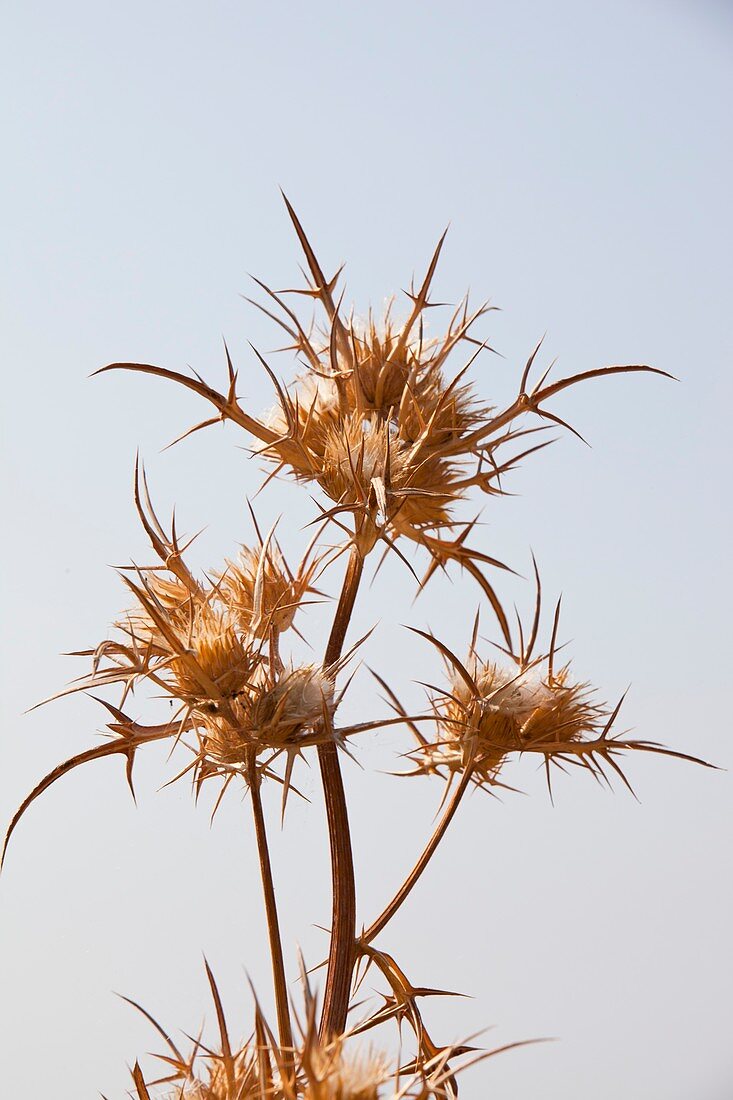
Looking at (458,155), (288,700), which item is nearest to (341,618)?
(288,700)

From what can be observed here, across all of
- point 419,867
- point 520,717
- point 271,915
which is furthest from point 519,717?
point 271,915

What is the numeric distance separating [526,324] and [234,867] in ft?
3.56

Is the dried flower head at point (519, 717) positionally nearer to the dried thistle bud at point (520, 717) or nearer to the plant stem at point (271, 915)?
the dried thistle bud at point (520, 717)

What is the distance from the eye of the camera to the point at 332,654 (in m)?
0.85

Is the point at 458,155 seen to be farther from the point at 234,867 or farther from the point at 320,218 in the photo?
the point at 234,867

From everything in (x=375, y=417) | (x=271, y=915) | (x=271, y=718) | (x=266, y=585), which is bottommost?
(x=271, y=915)

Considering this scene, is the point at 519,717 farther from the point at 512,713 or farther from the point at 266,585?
the point at 266,585

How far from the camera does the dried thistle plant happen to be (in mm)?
713

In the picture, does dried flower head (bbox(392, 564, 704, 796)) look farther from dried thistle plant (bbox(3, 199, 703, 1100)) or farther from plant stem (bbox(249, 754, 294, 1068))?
plant stem (bbox(249, 754, 294, 1068))

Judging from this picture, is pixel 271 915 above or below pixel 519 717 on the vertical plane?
below

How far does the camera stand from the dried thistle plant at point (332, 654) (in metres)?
0.71

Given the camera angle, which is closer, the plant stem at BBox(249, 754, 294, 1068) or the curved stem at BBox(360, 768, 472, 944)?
the plant stem at BBox(249, 754, 294, 1068)

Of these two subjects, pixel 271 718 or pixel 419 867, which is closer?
pixel 271 718

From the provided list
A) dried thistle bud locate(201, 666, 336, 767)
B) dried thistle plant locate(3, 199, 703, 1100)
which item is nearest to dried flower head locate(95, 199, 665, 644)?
dried thistle plant locate(3, 199, 703, 1100)
